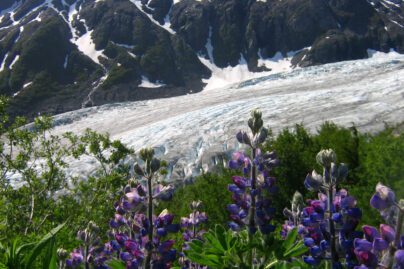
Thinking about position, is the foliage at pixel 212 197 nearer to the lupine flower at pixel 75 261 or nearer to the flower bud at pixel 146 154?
the lupine flower at pixel 75 261

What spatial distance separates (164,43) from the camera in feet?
432

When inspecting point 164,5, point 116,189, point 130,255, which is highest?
point 164,5

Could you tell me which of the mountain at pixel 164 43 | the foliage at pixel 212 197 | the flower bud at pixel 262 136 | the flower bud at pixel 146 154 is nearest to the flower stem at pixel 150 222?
the flower bud at pixel 146 154

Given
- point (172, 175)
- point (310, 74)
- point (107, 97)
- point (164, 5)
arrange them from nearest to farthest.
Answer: point (172, 175), point (310, 74), point (107, 97), point (164, 5)

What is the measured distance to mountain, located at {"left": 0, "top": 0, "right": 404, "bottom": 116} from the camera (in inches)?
4508

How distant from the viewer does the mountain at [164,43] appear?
114m

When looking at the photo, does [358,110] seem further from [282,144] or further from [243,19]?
[243,19]

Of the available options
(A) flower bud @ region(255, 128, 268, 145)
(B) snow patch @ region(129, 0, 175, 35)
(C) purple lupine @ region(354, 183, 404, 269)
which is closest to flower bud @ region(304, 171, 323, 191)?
(A) flower bud @ region(255, 128, 268, 145)

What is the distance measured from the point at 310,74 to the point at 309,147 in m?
39.9

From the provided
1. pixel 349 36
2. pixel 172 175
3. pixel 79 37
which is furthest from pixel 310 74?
pixel 79 37

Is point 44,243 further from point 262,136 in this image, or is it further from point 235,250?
point 262,136

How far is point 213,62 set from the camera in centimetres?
13062

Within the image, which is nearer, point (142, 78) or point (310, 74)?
point (310, 74)

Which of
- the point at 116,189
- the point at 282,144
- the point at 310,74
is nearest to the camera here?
the point at 116,189
